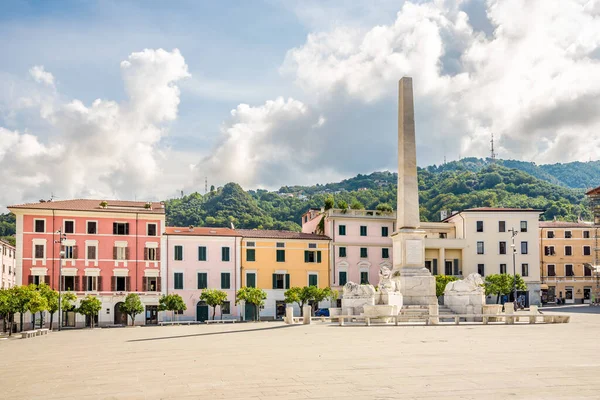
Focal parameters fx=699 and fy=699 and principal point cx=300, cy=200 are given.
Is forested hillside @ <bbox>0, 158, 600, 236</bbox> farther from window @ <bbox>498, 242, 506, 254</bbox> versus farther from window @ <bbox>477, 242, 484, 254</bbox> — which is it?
window @ <bbox>498, 242, 506, 254</bbox>

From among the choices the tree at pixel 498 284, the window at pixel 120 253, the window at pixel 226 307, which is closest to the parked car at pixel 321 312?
the window at pixel 226 307

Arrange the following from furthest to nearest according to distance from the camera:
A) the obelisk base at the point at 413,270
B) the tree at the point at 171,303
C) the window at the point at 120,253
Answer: the window at the point at 120,253, the tree at the point at 171,303, the obelisk base at the point at 413,270

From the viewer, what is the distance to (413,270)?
121ft

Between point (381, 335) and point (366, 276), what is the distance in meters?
39.8

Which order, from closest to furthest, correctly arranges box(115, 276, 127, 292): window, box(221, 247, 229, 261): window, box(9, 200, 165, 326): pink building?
box(9, 200, 165, 326): pink building, box(115, 276, 127, 292): window, box(221, 247, 229, 261): window

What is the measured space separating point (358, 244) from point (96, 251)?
23479 mm

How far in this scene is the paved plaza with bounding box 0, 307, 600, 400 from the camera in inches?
460

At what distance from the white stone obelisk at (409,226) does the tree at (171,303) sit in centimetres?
2185

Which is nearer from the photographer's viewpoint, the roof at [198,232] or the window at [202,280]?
the window at [202,280]

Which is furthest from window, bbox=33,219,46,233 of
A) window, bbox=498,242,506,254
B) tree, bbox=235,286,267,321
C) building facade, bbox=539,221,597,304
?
building facade, bbox=539,221,597,304

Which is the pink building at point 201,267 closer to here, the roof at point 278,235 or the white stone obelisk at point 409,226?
the roof at point 278,235

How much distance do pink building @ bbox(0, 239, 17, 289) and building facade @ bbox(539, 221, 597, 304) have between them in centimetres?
5594

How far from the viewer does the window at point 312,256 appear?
63.0 meters

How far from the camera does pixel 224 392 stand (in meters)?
11.8
